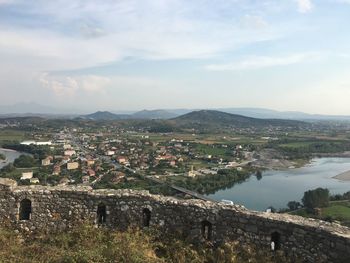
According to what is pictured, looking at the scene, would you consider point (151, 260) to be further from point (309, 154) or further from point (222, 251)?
point (309, 154)

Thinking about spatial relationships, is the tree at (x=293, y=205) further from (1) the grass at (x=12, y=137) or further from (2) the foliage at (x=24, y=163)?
(1) the grass at (x=12, y=137)

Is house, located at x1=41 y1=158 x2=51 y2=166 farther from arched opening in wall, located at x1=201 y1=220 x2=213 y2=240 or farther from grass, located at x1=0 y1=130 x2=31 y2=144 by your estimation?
arched opening in wall, located at x1=201 y1=220 x2=213 y2=240

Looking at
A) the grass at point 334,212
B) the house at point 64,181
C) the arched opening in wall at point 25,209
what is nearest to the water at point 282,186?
the grass at point 334,212

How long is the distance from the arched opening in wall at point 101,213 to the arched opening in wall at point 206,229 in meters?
2.24

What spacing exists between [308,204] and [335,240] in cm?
5042

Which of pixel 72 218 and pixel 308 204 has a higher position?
pixel 72 218

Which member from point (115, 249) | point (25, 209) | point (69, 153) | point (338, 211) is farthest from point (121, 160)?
point (115, 249)

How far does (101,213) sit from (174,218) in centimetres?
173

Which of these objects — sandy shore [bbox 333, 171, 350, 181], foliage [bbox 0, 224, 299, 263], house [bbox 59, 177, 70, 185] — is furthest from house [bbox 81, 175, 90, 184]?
foliage [bbox 0, 224, 299, 263]

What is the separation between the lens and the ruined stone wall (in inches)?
284

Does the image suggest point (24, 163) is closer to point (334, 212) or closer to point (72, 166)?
point (72, 166)

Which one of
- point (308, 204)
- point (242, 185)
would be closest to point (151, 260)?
point (308, 204)

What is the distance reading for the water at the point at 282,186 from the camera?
2370 inches

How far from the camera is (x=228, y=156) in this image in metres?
111
